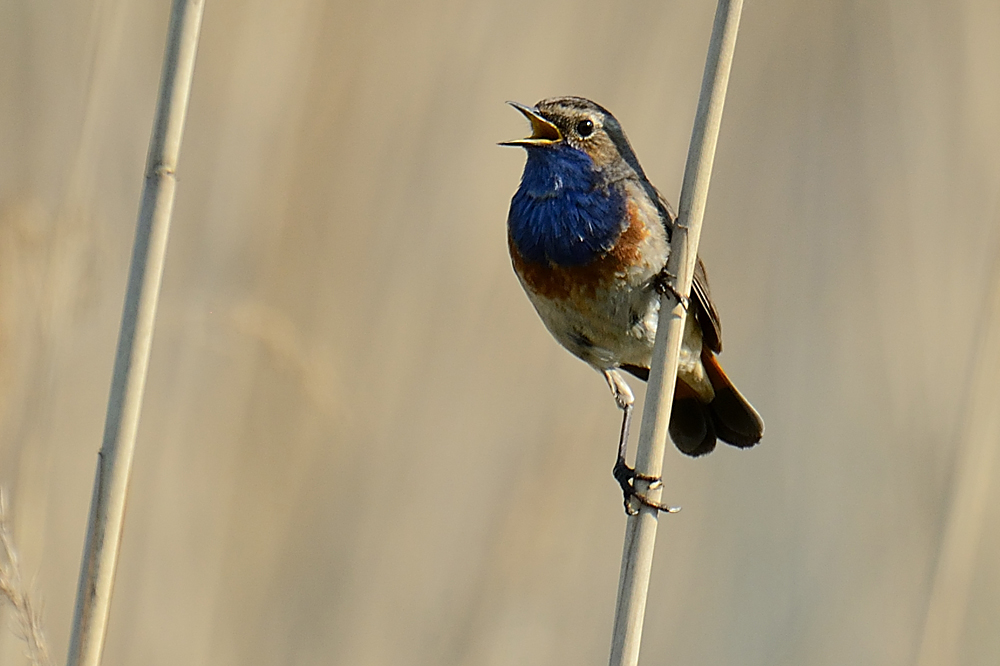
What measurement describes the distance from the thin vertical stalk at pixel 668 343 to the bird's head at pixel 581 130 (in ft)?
1.71

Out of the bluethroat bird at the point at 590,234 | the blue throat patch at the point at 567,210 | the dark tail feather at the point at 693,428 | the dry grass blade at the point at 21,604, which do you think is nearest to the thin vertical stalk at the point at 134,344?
the dry grass blade at the point at 21,604

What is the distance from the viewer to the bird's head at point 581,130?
92.4 inches

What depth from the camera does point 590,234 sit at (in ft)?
7.58

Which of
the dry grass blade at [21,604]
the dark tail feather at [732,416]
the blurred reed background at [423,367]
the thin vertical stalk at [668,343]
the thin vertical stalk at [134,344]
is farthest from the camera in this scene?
the dark tail feather at [732,416]

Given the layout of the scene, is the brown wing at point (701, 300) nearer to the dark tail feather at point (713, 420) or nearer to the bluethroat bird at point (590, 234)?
the bluethroat bird at point (590, 234)

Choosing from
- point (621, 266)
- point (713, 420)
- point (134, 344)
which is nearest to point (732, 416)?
point (713, 420)

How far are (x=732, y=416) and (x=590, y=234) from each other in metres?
0.72

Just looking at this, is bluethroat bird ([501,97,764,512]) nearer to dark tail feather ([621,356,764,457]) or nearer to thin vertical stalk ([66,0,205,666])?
dark tail feather ([621,356,764,457])

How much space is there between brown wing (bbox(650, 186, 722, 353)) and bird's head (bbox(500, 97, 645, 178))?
133mm

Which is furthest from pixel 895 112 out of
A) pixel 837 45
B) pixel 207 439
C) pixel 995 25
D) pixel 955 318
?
pixel 207 439

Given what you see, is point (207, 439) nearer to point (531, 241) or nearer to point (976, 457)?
point (531, 241)

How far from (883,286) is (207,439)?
184cm

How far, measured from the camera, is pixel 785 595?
3.02m

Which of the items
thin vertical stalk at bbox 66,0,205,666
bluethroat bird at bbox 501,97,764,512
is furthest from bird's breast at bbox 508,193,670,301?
thin vertical stalk at bbox 66,0,205,666
